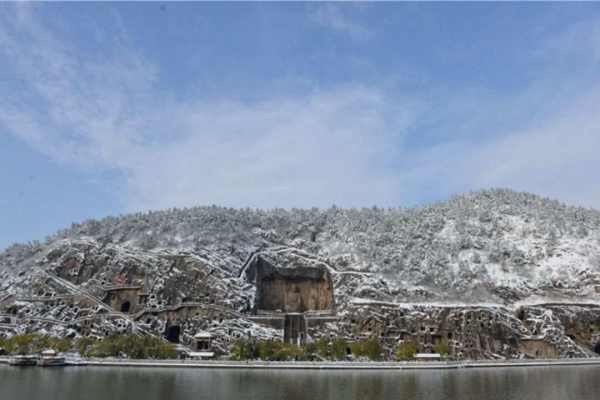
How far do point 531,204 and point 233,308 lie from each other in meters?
53.0

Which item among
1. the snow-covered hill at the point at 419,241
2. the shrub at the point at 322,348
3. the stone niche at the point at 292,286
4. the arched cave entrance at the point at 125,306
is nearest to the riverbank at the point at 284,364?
the shrub at the point at 322,348

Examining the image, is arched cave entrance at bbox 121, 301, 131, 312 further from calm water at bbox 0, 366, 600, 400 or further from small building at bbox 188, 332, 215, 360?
calm water at bbox 0, 366, 600, 400

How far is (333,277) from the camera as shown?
86.1 metres

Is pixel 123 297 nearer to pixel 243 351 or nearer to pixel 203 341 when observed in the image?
pixel 203 341

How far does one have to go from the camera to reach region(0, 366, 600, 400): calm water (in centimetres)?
3825

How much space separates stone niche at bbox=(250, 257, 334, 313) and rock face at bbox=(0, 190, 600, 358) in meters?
0.16

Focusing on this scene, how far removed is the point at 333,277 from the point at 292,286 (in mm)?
6995

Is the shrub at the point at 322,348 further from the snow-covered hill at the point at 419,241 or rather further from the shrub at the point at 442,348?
the snow-covered hill at the point at 419,241

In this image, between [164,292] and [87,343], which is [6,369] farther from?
[164,292]

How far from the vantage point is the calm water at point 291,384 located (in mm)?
38250

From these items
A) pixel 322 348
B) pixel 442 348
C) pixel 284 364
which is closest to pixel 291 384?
pixel 284 364

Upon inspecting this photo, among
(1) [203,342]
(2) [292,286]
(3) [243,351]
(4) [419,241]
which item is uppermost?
(4) [419,241]

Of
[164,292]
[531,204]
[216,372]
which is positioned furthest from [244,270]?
[531,204]

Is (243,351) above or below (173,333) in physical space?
below
